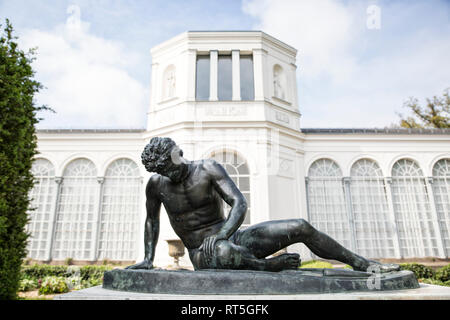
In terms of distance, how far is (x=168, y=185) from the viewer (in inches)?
103

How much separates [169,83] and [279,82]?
19.3 ft

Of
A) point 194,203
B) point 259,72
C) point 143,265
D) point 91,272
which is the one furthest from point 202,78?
point 143,265

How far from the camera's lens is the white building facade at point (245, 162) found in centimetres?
1382

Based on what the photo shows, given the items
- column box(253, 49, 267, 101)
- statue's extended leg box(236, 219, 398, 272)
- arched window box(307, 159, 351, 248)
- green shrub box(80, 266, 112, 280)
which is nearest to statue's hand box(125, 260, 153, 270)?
statue's extended leg box(236, 219, 398, 272)

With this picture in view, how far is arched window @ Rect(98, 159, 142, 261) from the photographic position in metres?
14.2

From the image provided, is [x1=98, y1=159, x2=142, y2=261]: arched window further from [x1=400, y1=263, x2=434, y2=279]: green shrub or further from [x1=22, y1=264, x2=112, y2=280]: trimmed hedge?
[x1=400, y1=263, x2=434, y2=279]: green shrub

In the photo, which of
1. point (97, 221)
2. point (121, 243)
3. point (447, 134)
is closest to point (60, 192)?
point (97, 221)

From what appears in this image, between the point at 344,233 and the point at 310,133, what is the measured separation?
524 cm

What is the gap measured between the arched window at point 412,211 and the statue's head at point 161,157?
1557cm

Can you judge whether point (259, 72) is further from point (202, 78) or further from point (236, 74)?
point (202, 78)

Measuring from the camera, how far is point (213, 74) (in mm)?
14828

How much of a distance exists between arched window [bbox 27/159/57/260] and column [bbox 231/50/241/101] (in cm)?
1004

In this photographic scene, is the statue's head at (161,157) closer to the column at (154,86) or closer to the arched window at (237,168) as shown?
the arched window at (237,168)
